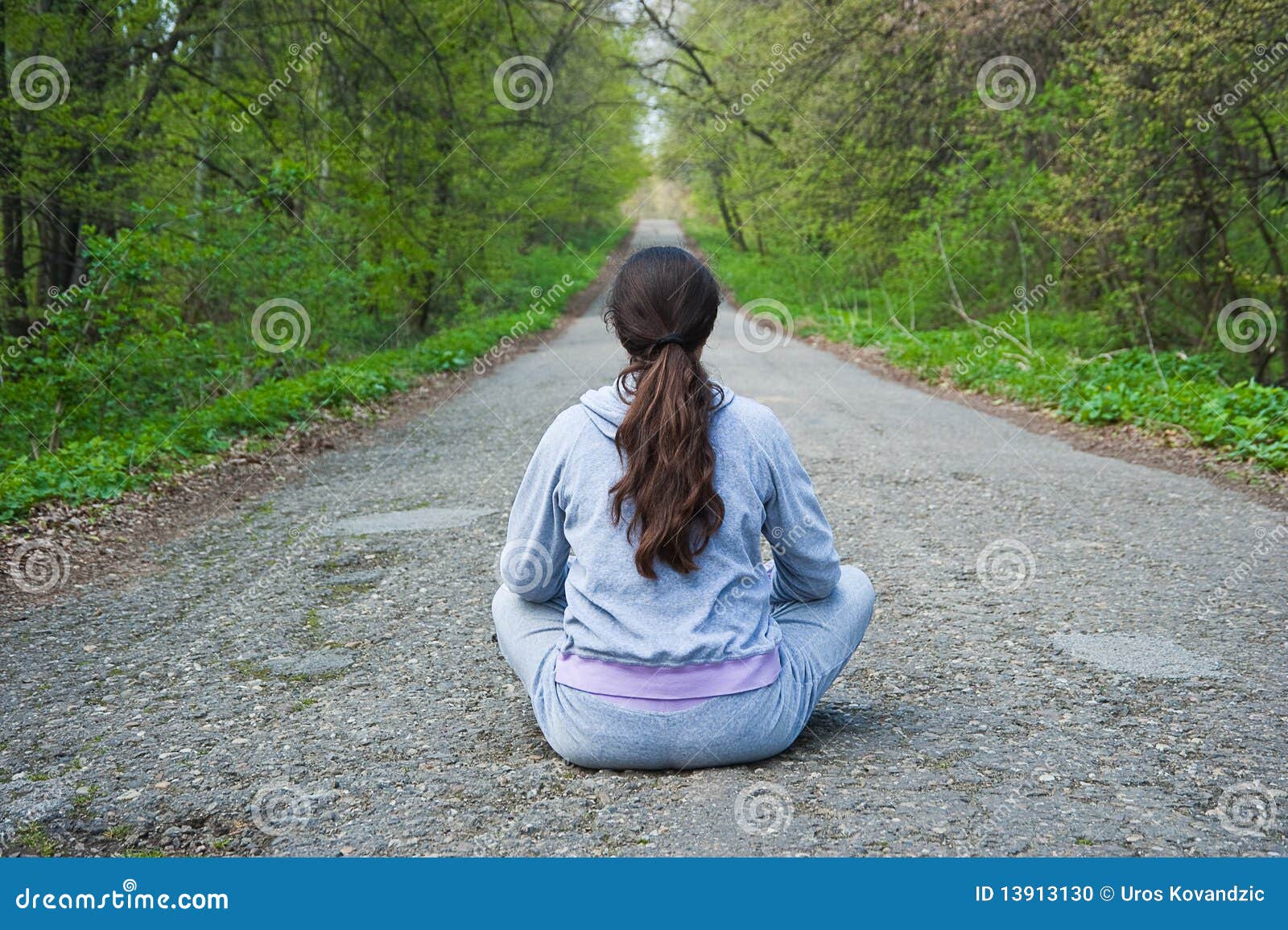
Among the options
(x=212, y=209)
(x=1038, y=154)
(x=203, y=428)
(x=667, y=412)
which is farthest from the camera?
(x=1038, y=154)

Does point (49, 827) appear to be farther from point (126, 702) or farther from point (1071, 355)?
point (1071, 355)

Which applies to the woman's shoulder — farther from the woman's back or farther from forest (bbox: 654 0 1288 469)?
forest (bbox: 654 0 1288 469)

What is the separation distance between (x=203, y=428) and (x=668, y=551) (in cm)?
735

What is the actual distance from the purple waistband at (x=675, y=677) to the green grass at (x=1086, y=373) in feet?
5.31

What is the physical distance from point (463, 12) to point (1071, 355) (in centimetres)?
969

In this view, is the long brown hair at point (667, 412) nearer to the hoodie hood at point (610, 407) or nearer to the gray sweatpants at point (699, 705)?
the hoodie hood at point (610, 407)

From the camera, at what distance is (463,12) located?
15734 millimetres

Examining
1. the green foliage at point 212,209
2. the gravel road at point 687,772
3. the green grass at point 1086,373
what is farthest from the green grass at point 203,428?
the green grass at point 1086,373

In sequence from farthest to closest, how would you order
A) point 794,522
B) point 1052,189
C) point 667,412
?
1. point 1052,189
2. point 794,522
3. point 667,412

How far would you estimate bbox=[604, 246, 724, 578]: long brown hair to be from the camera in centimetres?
280

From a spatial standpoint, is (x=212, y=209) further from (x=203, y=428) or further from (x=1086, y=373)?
(x=1086, y=373)

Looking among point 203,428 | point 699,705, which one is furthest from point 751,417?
point 203,428

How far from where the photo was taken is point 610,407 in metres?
2.92

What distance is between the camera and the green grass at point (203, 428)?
718 cm
